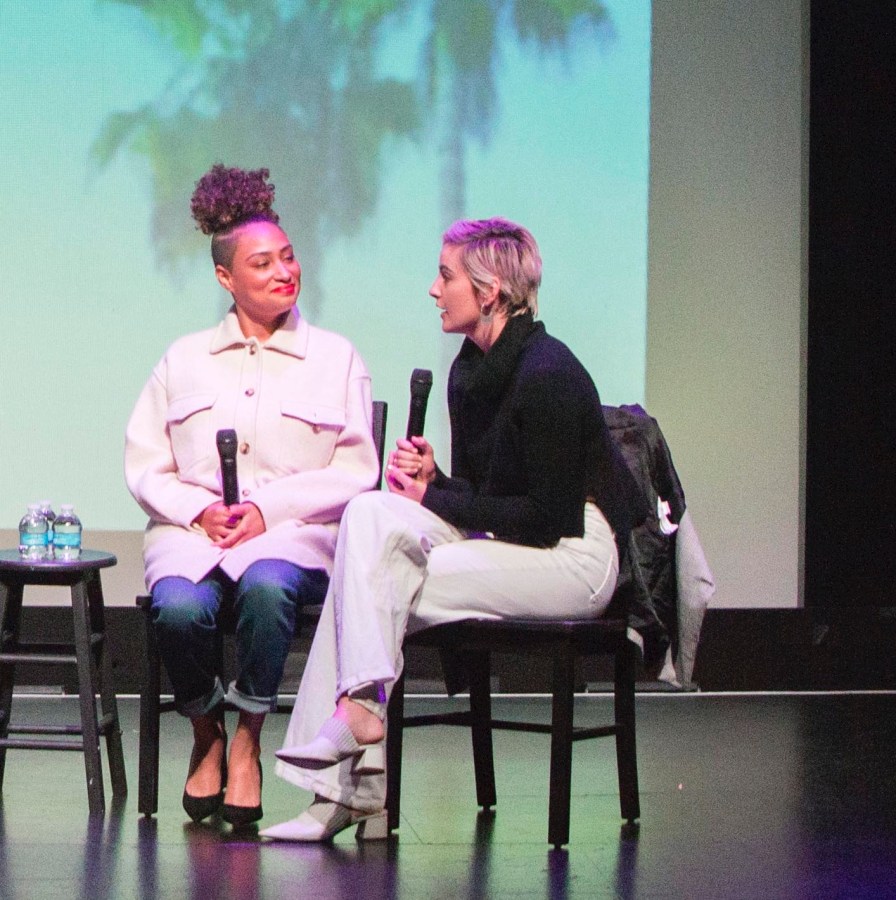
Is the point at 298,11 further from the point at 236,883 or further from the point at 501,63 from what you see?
the point at 236,883

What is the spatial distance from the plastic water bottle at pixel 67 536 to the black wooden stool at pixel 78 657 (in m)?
0.04

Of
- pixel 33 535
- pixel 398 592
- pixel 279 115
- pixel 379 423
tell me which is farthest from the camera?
pixel 279 115

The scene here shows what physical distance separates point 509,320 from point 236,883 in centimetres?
126

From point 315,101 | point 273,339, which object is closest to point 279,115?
point 315,101

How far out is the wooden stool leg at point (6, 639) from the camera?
12.1 feet

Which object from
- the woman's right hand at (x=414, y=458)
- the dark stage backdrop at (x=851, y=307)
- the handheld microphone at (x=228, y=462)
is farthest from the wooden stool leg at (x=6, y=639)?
the dark stage backdrop at (x=851, y=307)

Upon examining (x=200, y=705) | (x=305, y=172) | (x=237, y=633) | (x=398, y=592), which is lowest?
(x=200, y=705)

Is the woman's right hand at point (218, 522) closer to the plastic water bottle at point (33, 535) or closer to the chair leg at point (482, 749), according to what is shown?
the plastic water bottle at point (33, 535)

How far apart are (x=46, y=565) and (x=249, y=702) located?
1.76 feet

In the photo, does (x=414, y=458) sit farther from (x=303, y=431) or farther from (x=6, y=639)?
(x=6, y=639)

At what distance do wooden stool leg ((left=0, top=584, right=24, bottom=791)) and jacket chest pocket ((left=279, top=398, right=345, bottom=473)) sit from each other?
673 millimetres

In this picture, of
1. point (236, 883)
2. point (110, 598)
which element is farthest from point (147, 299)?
point (236, 883)

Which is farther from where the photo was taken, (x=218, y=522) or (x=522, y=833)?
(x=218, y=522)

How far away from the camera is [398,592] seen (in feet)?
10.3
